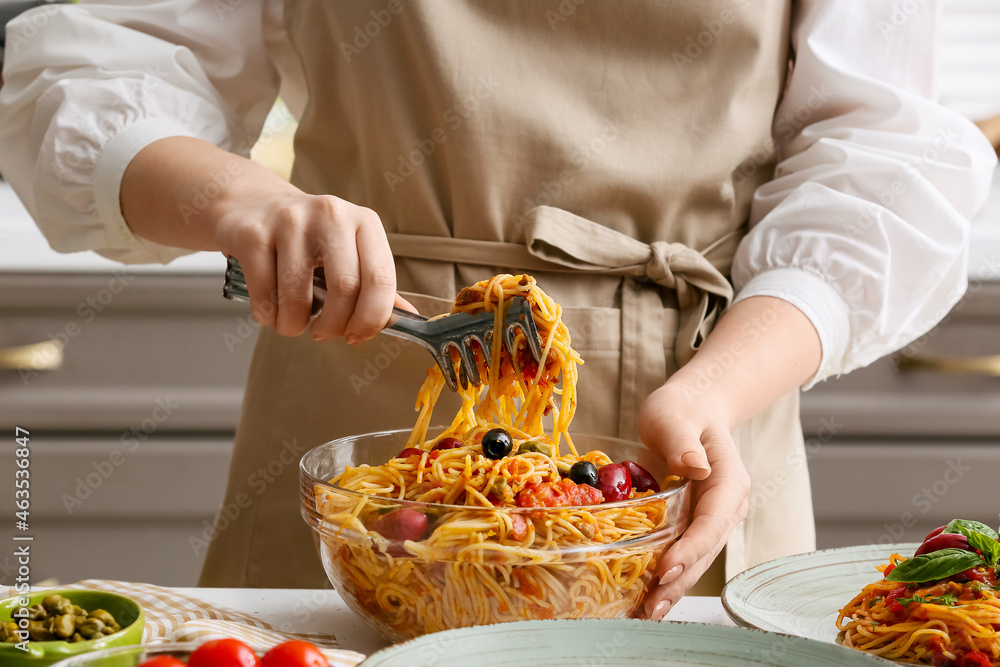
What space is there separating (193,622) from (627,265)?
2.50ft

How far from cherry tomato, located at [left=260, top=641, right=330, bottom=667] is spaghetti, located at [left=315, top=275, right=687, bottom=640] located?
18 centimetres

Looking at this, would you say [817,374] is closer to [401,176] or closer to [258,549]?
[401,176]

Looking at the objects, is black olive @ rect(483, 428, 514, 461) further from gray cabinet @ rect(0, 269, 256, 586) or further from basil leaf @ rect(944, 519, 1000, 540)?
gray cabinet @ rect(0, 269, 256, 586)

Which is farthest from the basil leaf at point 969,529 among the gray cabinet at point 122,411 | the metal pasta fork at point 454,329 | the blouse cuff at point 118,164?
the gray cabinet at point 122,411

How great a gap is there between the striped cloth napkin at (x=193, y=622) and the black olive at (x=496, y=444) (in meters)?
0.22

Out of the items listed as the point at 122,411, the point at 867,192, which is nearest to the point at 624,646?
the point at 867,192

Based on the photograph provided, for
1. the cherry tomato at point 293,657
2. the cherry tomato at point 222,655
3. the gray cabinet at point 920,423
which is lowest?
Result: the gray cabinet at point 920,423

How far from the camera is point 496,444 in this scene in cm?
91

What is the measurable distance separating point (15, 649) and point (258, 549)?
70 cm

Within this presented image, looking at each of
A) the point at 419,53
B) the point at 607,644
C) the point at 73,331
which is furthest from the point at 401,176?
the point at 73,331

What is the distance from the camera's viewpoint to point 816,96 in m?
1.39

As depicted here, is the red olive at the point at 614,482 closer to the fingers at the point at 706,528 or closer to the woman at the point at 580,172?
the fingers at the point at 706,528

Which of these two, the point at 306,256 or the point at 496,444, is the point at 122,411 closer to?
the point at 306,256

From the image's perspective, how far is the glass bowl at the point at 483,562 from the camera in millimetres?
759
